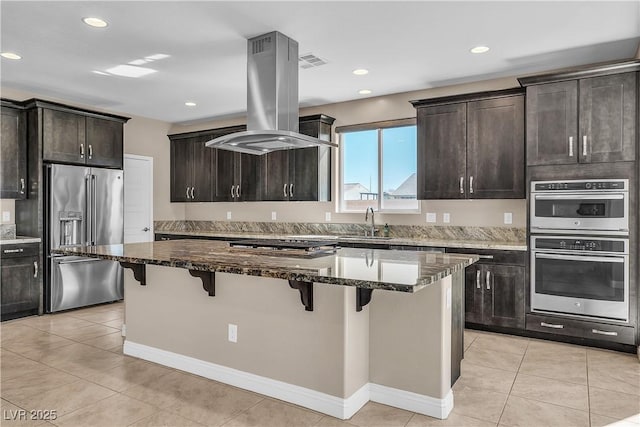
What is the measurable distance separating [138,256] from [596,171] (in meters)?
3.84

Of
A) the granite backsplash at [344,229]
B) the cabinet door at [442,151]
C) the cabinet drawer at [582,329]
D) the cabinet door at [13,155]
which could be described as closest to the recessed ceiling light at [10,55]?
the cabinet door at [13,155]

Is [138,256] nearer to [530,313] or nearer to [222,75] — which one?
[222,75]

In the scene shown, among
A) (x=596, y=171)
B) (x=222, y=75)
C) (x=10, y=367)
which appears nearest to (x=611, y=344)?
(x=596, y=171)

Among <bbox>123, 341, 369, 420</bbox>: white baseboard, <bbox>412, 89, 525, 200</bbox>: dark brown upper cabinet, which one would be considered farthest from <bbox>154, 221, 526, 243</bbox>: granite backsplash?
<bbox>123, 341, 369, 420</bbox>: white baseboard

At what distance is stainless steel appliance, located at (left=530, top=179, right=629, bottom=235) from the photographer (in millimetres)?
3617

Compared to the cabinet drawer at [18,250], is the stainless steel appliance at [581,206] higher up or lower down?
higher up

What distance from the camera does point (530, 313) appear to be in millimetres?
3990

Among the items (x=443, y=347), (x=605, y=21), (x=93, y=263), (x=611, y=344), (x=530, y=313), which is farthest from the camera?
(x=93, y=263)

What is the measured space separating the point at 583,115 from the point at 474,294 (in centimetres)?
193

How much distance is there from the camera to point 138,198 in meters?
6.53

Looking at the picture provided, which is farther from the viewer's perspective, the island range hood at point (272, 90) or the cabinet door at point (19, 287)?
the cabinet door at point (19, 287)

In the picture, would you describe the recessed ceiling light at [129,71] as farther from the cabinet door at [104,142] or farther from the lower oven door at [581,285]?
the lower oven door at [581,285]

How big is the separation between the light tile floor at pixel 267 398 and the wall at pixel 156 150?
10.7ft

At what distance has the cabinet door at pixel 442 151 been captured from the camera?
454 cm
